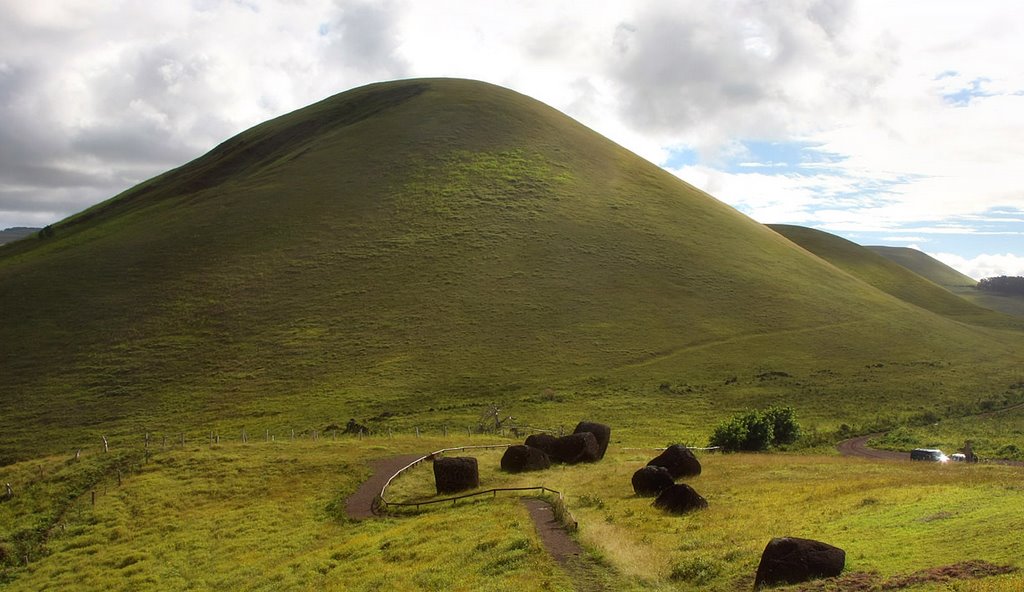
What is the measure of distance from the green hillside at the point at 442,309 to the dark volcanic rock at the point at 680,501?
88.6 feet

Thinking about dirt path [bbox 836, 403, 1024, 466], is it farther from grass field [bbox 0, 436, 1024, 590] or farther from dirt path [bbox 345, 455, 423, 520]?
dirt path [bbox 345, 455, 423, 520]

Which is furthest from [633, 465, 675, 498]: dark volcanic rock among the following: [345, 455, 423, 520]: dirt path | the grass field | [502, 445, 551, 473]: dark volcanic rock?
[345, 455, 423, 520]: dirt path

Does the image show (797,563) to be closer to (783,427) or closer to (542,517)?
(542,517)

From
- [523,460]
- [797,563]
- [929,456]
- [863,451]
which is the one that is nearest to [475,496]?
[523,460]

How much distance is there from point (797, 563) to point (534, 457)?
22.9 meters

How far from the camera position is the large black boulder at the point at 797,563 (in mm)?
16016

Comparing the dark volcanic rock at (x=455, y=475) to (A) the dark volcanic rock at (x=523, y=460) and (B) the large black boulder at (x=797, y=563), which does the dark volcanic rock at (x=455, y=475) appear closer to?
(A) the dark volcanic rock at (x=523, y=460)

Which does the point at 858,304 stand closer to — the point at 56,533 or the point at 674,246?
the point at 674,246

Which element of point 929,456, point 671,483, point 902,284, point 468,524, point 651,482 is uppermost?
point 902,284

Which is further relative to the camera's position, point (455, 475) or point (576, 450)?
point (576, 450)

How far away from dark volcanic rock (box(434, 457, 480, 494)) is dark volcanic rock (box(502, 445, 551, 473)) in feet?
13.1

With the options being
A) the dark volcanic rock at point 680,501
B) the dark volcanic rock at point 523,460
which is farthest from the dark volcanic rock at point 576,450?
the dark volcanic rock at point 680,501

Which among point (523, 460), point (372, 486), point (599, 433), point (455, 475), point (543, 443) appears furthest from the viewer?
point (599, 433)

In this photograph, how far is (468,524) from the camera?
26688 mm
